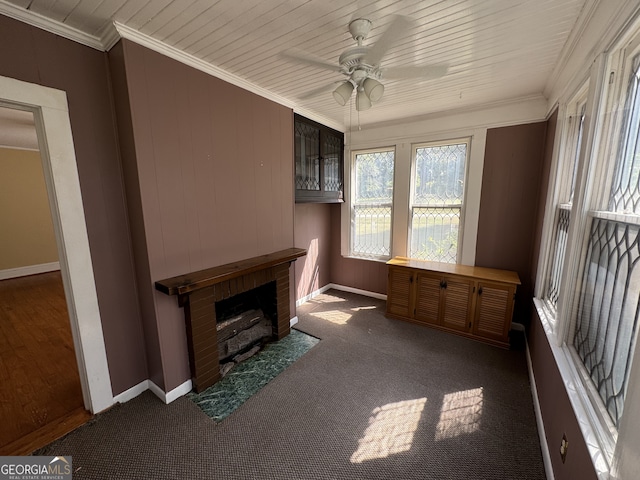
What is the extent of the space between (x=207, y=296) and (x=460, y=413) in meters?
2.06

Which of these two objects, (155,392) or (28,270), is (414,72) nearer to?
(155,392)

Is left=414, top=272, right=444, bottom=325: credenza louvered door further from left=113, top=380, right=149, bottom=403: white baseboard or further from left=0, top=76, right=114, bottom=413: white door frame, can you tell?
left=0, top=76, right=114, bottom=413: white door frame

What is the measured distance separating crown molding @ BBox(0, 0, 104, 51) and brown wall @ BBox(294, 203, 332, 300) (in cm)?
230

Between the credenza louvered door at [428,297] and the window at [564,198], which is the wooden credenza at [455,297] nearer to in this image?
the credenza louvered door at [428,297]

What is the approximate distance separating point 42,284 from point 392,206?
5.90 meters

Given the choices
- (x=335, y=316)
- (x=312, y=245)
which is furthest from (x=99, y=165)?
(x=335, y=316)

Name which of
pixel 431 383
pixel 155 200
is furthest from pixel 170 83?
pixel 431 383

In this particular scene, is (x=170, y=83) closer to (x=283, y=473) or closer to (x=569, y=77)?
(x=283, y=473)

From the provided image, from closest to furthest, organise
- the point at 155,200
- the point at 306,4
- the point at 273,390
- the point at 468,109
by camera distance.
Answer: the point at 306,4, the point at 155,200, the point at 273,390, the point at 468,109

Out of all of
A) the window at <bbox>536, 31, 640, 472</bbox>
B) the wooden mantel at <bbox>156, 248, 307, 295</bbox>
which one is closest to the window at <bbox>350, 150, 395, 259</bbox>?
the wooden mantel at <bbox>156, 248, 307, 295</bbox>

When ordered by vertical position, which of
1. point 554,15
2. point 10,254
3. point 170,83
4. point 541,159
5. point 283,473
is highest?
point 554,15

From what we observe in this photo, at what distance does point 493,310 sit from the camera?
8.73 feet

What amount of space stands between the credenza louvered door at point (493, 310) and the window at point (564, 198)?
0.44 meters

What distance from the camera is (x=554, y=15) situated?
1414mm
